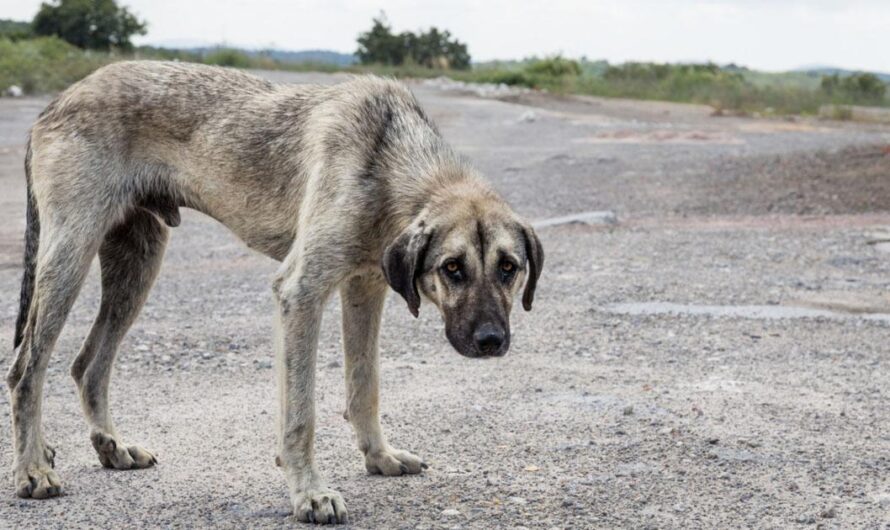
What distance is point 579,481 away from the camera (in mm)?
5695

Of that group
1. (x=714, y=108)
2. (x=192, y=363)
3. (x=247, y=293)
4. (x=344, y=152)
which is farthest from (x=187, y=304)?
(x=714, y=108)

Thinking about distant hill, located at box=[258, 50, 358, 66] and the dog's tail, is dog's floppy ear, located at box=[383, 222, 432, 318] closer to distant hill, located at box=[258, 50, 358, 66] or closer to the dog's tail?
the dog's tail

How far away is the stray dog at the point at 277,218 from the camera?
17.2 feet

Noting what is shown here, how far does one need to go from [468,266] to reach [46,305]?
2.14m

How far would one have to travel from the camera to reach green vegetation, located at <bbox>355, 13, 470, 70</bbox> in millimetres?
59438

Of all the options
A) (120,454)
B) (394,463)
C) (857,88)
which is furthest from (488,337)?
(857,88)

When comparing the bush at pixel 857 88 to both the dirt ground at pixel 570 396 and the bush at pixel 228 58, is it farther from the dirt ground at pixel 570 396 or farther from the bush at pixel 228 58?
the dirt ground at pixel 570 396

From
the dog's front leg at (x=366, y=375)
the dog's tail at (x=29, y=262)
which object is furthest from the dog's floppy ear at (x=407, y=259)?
the dog's tail at (x=29, y=262)

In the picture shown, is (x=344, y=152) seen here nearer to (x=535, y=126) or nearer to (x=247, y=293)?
(x=247, y=293)

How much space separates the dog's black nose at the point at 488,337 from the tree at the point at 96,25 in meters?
48.1

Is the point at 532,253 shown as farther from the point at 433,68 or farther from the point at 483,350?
the point at 433,68

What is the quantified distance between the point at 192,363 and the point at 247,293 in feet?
7.71

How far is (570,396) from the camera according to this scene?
7113 mm

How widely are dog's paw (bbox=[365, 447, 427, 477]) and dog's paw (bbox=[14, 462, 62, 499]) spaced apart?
145 centimetres
